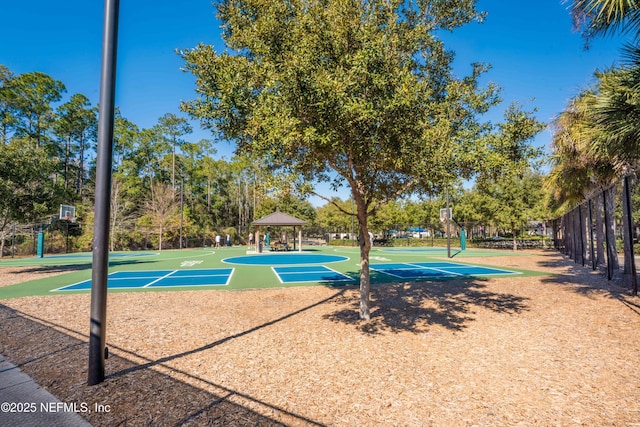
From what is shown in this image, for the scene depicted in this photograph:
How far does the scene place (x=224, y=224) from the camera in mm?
59312

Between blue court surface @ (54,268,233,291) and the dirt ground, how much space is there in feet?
10.0

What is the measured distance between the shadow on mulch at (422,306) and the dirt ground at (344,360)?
0.22 feet

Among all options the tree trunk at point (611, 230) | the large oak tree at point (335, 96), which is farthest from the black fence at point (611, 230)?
the large oak tree at point (335, 96)

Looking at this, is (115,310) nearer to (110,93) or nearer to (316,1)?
(110,93)

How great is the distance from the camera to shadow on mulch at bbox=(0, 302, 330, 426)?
344cm

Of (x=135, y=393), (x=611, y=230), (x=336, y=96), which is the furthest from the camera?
(x=611, y=230)

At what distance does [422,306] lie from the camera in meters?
8.67

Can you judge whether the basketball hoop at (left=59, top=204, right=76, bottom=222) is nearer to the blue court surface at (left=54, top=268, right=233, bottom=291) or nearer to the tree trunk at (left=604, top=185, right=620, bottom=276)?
the blue court surface at (left=54, top=268, right=233, bottom=291)

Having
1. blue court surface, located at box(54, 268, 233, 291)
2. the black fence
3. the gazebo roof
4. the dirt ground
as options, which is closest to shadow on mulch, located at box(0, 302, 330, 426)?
the dirt ground

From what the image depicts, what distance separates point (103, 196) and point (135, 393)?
8.25 feet

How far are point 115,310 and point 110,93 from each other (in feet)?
20.9

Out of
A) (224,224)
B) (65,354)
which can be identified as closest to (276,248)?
(65,354)

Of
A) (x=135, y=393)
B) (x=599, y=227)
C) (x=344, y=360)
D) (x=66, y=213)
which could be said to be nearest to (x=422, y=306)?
(x=344, y=360)

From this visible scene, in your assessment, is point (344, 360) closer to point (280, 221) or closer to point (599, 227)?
point (599, 227)
